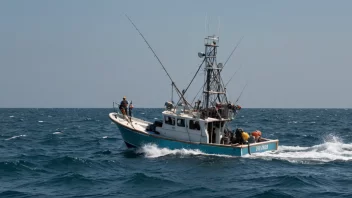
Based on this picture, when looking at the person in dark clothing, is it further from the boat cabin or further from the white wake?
the white wake

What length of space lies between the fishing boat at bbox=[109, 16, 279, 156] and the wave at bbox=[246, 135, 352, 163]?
75 cm

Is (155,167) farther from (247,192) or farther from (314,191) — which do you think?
(314,191)

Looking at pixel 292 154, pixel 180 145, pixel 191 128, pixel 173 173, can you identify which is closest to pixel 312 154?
pixel 292 154

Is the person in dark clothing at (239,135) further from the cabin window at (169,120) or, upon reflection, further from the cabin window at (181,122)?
the cabin window at (169,120)

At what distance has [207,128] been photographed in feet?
82.3

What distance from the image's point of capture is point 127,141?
27.8 m

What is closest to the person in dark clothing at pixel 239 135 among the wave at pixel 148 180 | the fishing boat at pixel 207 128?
the fishing boat at pixel 207 128

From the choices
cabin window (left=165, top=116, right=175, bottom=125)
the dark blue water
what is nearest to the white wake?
the dark blue water

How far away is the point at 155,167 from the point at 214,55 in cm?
769

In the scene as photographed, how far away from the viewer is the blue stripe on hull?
79.6ft

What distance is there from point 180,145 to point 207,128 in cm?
179

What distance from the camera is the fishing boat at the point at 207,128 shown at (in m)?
24.6

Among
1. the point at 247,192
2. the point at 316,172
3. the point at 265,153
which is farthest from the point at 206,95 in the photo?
the point at 247,192

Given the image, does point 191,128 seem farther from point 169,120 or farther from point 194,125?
point 169,120
